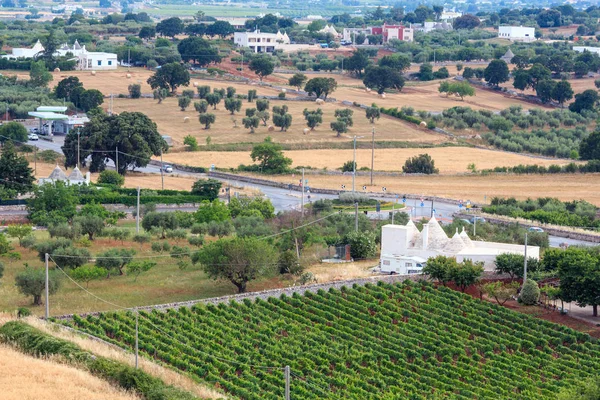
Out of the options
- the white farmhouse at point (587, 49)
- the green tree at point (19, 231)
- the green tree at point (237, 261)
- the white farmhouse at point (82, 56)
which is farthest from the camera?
the white farmhouse at point (587, 49)

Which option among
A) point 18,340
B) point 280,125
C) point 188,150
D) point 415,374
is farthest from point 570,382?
point 280,125

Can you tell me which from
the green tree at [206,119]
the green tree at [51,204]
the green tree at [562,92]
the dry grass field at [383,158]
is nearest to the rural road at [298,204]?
the green tree at [51,204]

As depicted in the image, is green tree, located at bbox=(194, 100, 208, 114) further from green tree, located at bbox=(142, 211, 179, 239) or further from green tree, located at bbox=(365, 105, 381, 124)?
green tree, located at bbox=(142, 211, 179, 239)

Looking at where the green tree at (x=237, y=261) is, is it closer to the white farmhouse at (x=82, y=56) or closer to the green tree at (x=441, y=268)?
the green tree at (x=441, y=268)

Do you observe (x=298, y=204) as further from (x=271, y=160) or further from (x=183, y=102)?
(x=183, y=102)

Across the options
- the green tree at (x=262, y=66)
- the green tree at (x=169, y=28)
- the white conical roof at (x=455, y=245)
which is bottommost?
the white conical roof at (x=455, y=245)

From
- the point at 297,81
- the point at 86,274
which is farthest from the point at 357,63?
the point at 86,274
